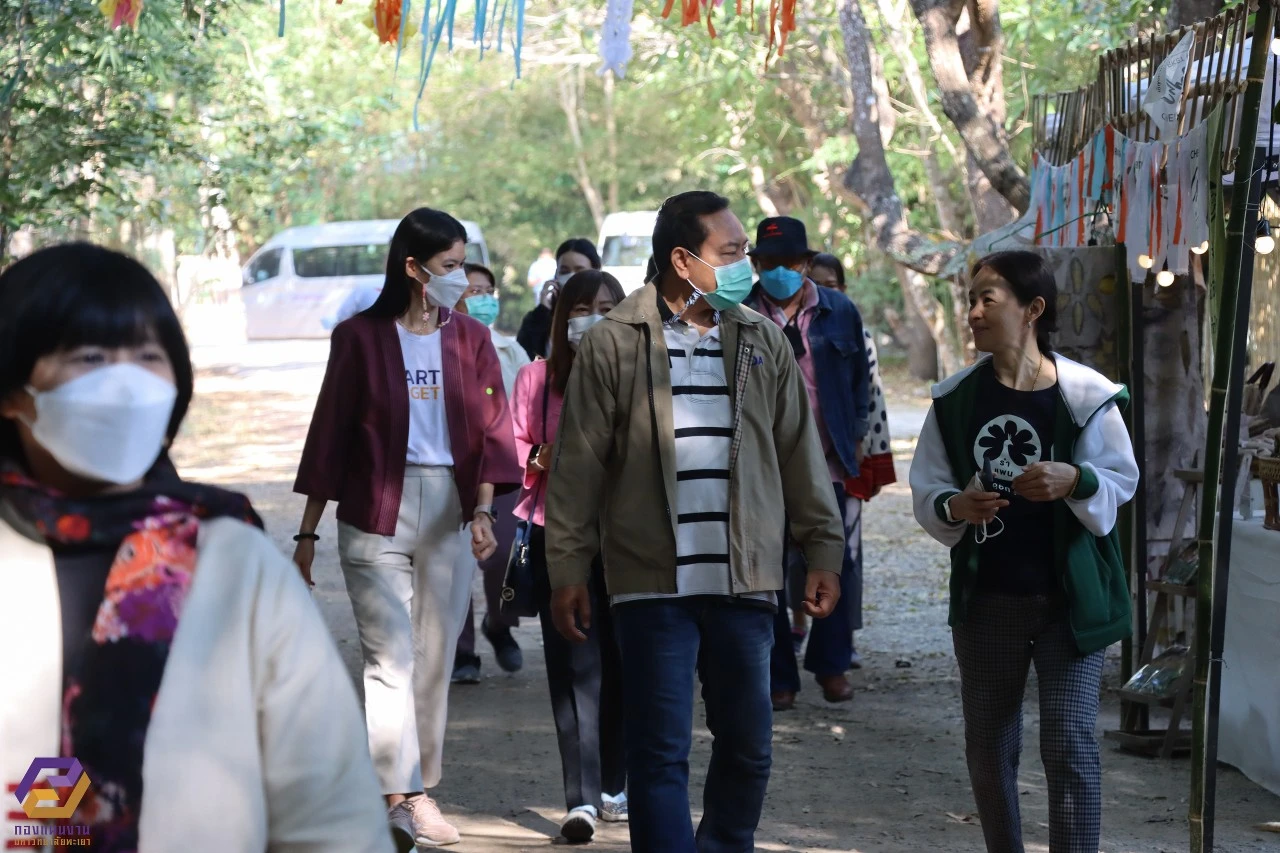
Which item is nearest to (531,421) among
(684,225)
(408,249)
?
(408,249)

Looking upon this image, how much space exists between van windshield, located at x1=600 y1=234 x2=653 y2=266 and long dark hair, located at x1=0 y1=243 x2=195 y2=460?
84.4ft

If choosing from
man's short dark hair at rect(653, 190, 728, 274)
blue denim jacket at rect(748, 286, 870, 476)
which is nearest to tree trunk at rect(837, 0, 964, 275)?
blue denim jacket at rect(748, 286, 870, 476)

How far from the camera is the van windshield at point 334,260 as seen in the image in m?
37.1

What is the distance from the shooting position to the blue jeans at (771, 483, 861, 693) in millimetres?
7164

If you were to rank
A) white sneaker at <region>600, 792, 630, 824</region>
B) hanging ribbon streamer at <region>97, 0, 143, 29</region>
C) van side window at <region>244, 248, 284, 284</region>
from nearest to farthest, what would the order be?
1. white sneaker at <region>600, 792, 630, 824</region>
2. hanging ribbon streamer at <region>97, 0, 143, 29</region>
3. van side window at <region>244, 248, 284, 284</region>

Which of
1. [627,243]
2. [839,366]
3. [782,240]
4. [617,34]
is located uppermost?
[627,243]

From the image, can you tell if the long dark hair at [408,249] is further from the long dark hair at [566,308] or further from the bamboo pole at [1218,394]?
the bamboo pole at [1218,394]

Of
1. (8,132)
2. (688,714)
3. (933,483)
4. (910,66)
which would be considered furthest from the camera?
(910,66)

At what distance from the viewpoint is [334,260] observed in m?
37.2

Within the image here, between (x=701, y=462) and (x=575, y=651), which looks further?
(x=575, y=651)

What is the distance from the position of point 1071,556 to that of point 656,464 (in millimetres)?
1078

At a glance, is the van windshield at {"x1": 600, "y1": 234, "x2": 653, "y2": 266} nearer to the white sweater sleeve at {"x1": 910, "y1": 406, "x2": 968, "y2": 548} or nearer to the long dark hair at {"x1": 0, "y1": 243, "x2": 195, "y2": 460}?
the white sweater sleeve at {"x1": 910, "y1": 406, "x2": 968, "y2": 548}

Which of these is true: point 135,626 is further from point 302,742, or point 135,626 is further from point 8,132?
point 8,132

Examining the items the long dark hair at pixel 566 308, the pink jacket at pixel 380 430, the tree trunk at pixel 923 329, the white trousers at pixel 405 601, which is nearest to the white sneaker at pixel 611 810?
the white trousers at pixel 405 601
